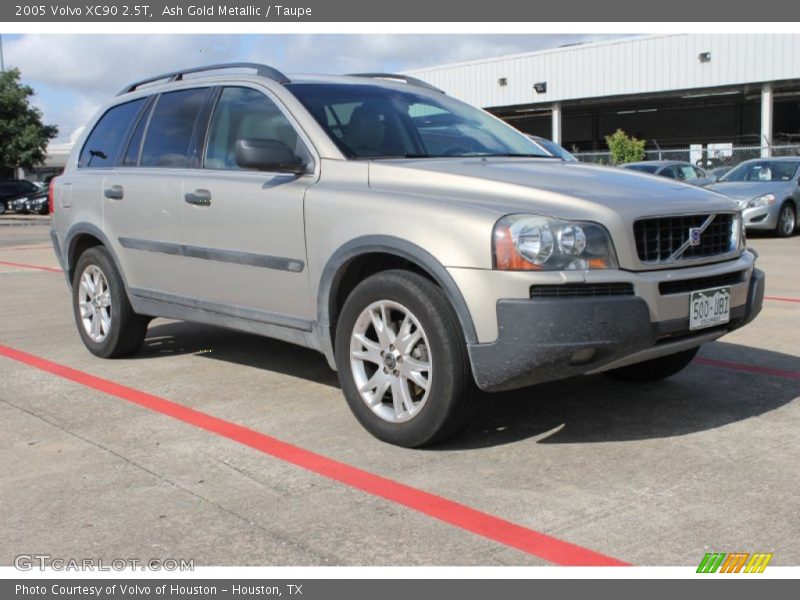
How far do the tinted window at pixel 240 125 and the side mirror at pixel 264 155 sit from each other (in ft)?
0.75

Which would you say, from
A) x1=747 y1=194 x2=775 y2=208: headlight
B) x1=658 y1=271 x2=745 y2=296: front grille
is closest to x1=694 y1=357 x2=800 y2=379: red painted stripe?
x1=658 y1=271 x2=745 y2=296: front grille

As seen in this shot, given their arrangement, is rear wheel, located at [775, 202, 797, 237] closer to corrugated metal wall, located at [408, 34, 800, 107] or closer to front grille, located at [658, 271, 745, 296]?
front grille, located at [658, 271, 745, 296]

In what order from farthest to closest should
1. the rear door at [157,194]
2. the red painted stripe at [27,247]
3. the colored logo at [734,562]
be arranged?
the red painted stripe at [27,247]
the rear door at [157,194]
the colored logo at [734,562]

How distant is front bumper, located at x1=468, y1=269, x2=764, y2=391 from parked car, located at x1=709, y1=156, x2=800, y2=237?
41.3 feet

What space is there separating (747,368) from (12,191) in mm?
37845

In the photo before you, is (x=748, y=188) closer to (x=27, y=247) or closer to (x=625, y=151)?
(x=27, y=247)

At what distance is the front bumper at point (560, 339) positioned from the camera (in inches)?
151

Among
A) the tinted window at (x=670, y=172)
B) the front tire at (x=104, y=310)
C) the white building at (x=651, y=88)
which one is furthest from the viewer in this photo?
the white building at (x=651, y=88)

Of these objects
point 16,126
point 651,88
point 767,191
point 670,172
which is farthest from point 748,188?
point 16,126

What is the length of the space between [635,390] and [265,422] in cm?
213

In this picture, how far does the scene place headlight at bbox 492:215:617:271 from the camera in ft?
12.8

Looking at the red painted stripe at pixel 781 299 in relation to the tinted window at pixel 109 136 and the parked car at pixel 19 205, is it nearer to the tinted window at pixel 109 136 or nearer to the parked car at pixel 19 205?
the tinted window at pixel 109 136

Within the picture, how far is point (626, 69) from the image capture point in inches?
1508

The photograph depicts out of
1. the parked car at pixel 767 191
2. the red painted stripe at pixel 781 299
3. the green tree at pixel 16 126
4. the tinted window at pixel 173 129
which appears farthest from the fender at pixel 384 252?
the green tree at pixel 16 126
